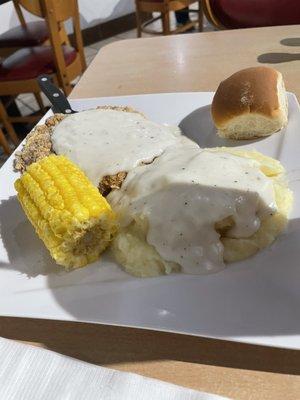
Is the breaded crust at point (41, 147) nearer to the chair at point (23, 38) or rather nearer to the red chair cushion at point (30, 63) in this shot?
the red chair cushion at point (30, 63)

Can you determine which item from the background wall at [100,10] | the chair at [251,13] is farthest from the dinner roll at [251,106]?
the background wall at [100,10]

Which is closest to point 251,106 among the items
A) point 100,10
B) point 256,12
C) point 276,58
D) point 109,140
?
point 109,140

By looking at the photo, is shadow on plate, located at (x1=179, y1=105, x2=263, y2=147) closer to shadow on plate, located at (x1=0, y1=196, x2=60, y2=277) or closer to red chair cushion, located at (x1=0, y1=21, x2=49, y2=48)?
shadow on plate, located at (x1=0, y1=196, x2=60, y2=277)

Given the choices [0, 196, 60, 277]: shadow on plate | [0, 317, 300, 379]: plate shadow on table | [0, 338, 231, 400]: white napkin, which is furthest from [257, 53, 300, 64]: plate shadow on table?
[0, 338, 231, 400]: white napkin

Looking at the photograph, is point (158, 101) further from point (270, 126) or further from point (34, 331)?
point (34, 331)

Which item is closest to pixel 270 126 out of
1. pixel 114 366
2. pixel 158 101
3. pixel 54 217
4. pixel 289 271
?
pixel 158 101
